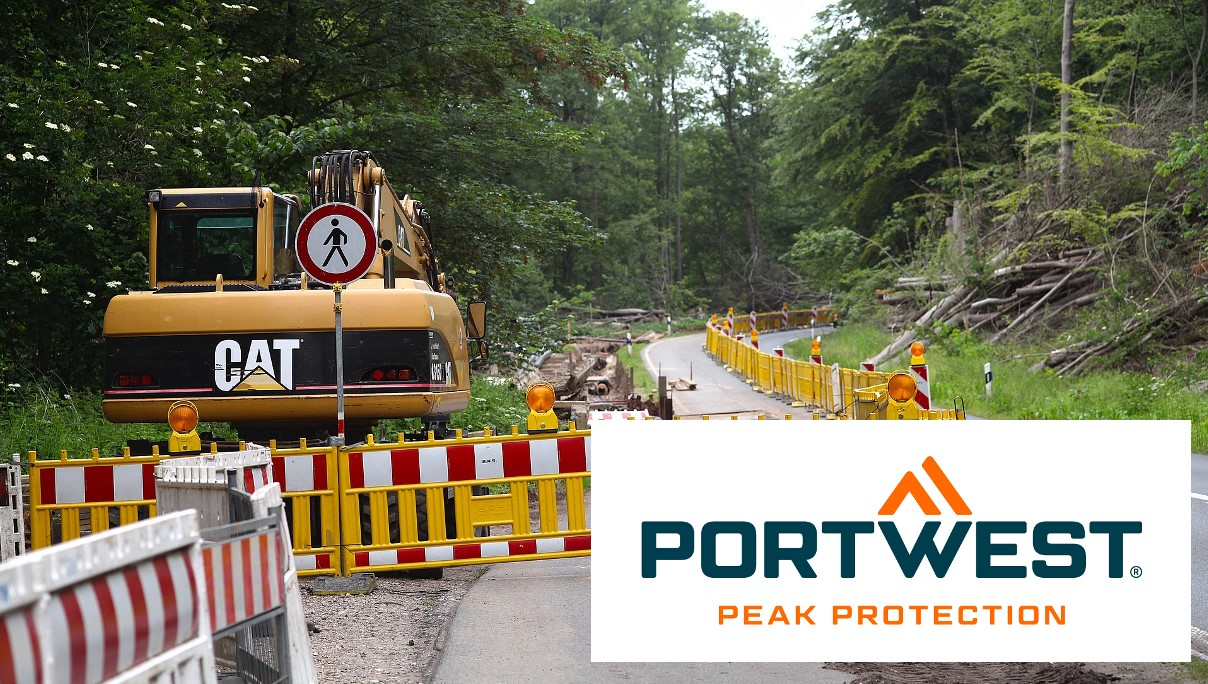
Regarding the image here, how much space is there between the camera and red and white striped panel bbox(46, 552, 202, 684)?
291 cm

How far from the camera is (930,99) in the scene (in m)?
44.8

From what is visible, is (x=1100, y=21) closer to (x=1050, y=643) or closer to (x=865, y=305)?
(x=865, y=305)

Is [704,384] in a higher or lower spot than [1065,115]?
lower

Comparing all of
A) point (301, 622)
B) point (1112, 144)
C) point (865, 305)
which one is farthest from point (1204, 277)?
point (301, 622)

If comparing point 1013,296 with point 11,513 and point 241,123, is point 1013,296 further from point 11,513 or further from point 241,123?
point 11,513

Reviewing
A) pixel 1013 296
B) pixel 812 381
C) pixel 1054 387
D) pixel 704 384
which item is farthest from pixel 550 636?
pixel 1013 296

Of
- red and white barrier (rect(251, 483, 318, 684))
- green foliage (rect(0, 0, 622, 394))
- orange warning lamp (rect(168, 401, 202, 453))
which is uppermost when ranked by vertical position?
green foliage (rect(0, 0, 622, 394))

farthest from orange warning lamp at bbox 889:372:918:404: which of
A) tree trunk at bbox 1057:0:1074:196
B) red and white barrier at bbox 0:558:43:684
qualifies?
tree trunk at bbox 1057:0:1074:196

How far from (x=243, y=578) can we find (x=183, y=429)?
4.31 metres

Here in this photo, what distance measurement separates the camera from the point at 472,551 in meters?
8.37

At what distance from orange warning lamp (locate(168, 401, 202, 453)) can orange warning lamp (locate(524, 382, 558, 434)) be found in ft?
7.76

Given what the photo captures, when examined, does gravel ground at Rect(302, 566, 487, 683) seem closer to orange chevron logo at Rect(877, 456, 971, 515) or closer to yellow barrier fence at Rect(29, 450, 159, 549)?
yellow barrier fence at Rect(29, 450, 159, 549)

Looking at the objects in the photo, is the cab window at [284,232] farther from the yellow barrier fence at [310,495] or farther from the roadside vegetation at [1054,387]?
the roadside vegetation at [1054,387]

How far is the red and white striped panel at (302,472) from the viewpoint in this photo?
26.8ft
